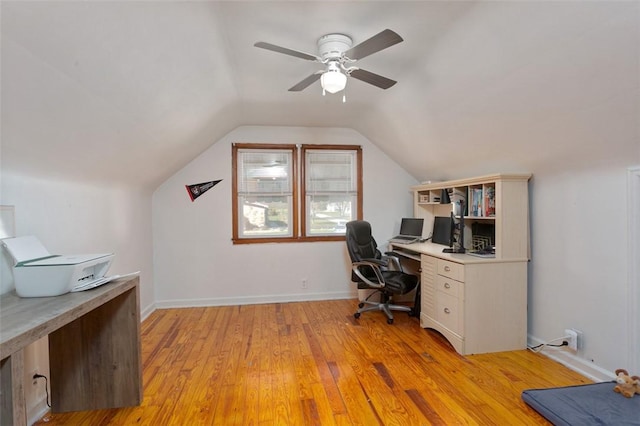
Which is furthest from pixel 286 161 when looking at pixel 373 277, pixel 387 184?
pixel 373 277

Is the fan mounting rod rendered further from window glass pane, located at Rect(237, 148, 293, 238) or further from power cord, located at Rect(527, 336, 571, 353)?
power cord, located at Rect(527, 336, 571, 353)

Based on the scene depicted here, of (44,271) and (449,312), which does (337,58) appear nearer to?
(44,271)

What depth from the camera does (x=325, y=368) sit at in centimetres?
241

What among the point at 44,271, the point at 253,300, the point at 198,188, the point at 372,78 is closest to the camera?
the point at 44,271

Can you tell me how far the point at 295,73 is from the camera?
2.59m

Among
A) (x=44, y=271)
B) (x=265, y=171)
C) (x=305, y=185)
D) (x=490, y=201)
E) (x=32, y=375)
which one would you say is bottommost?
(x=32, y=375)

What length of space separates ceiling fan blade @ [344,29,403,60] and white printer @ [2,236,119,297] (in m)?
1.93

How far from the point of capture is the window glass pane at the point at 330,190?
4.23 m

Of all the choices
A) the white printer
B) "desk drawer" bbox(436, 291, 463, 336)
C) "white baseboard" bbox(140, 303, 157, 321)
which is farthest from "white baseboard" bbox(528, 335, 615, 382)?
"white baseboard" bbox(140, 303, 157, 321)

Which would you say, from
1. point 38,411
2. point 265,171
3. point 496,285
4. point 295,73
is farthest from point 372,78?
point 38,411

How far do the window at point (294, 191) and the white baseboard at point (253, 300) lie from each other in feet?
2.51

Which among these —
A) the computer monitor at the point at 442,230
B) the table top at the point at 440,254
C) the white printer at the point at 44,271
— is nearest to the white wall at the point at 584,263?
the table top at the point at 440,254

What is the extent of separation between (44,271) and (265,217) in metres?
2.71

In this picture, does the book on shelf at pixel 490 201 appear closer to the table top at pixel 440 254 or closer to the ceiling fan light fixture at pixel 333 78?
the table top at pixel 440 254
